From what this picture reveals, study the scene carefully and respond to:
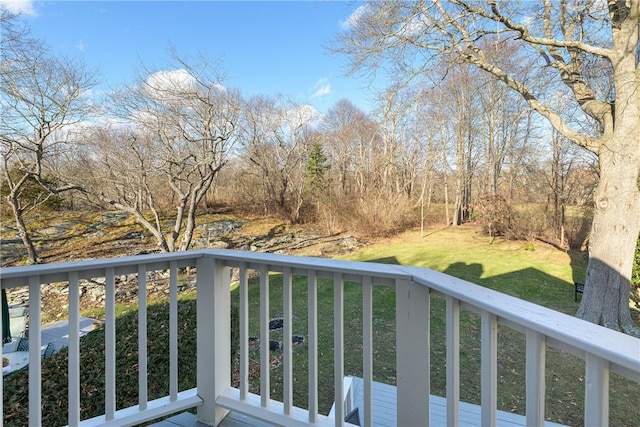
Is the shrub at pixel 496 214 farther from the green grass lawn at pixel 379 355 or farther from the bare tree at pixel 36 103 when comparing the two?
the bare tree at pixel 36 103

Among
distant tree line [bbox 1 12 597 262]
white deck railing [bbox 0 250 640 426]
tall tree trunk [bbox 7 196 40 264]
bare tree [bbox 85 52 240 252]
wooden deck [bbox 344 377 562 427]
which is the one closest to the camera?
white deck railing [bbox 0 250 640 426]

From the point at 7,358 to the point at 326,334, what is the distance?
3757 millimetres

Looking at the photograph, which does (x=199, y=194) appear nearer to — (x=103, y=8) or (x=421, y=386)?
(x=103, y=8)

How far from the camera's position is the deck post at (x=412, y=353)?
1.25 meters

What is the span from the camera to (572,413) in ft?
10.4

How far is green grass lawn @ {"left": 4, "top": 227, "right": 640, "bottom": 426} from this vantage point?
7.54 feet

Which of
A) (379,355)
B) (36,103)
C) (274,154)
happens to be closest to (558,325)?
(379,355)

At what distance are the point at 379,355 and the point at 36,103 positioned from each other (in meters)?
8.33

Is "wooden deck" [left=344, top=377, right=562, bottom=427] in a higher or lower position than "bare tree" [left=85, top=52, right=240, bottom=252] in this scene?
lower

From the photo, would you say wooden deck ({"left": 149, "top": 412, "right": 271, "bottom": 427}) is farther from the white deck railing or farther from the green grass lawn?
the green grass lawn

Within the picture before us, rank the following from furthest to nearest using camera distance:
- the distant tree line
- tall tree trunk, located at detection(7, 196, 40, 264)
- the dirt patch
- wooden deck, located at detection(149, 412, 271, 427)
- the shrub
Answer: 1. the shrub
2. tall tree trunk, located at detection(7, 196, 40, 264)
3. the distant tree line
4. the dirt patch
5. wooden deck, located at detection(149, 412, 271, 427)

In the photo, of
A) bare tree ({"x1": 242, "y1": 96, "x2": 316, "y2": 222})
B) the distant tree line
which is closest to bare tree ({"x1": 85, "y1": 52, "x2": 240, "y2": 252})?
the distant tree line

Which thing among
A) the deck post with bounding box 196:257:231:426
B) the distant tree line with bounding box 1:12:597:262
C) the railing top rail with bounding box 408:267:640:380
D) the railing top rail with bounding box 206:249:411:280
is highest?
the distant tree line with bounding box 1:12:597:262

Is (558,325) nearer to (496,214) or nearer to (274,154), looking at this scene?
(496,214)
